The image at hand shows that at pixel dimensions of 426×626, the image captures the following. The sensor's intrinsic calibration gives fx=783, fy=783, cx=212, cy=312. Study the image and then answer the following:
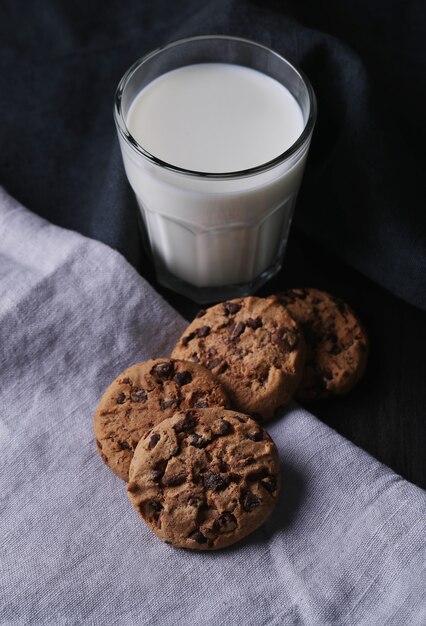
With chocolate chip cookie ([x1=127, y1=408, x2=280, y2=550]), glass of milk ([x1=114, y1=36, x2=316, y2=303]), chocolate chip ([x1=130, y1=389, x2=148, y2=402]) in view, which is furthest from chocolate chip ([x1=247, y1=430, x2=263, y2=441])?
glass of milk ([x1=114, y1=36, x2=316, y2=303])

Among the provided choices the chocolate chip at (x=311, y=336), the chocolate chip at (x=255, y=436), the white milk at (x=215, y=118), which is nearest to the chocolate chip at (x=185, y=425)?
the chocolate chip at (x=255, y=436)

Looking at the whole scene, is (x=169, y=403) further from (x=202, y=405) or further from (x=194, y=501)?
(x=194, y=501)

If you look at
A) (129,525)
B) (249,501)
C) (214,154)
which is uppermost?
(214,154)

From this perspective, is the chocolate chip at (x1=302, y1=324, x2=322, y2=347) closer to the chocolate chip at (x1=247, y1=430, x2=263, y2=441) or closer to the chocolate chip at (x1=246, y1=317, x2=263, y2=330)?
the chocolate chip at (x1=246, y1=317, x2=263, y2=330)

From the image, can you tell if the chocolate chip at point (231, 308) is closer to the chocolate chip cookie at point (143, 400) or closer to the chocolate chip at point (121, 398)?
the chocolate chip cookie at point (143, 400)

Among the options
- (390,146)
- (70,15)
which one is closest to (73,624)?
(390,146)

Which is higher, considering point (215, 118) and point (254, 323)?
point (215, 118)

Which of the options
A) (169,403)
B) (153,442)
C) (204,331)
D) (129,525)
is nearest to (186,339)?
Answer: (204,331)
